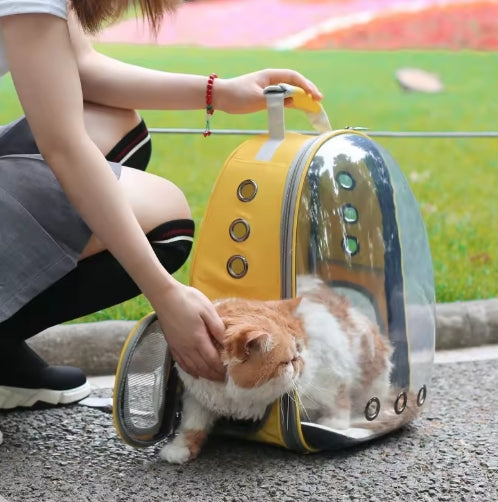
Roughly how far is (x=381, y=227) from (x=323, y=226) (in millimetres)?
104

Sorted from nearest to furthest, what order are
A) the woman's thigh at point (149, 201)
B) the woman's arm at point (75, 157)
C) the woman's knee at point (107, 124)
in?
the woman's arm at point (75, 157) → the woman's thigh at point (149, 201) → the woman's knee at point (107, 124)

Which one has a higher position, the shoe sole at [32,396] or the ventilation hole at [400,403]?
the ventilation hole at [400,403]

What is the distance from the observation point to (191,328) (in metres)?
1.15

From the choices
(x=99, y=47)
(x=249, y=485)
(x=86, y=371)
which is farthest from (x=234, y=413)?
(x=99, y=47)

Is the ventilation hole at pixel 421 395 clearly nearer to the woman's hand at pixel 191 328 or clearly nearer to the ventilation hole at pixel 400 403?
the ventilation hole at pixel 400 403

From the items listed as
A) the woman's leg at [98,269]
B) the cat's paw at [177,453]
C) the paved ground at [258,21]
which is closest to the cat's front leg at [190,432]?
the cat's paw at [177,453]

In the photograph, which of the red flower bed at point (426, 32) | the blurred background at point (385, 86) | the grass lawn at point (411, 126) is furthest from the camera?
the red flower bed at point (426, 32)

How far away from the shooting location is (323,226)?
51.8 inches

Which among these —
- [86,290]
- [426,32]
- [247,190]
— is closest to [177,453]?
[86,290]

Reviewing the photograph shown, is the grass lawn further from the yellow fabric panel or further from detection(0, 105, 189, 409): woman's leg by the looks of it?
the yellow fabric panel

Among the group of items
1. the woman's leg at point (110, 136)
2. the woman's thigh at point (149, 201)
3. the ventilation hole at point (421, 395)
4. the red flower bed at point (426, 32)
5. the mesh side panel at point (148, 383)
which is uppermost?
the woman's leg at point (110, 136)

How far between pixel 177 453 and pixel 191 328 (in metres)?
A: 0.23

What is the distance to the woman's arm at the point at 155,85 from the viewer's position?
1440mm

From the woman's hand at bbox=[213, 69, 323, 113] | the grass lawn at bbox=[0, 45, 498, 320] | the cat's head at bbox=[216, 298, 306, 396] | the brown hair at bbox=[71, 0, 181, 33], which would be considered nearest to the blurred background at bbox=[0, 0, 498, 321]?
the grass lawn at bbox=[0, 45, 498, 320]
